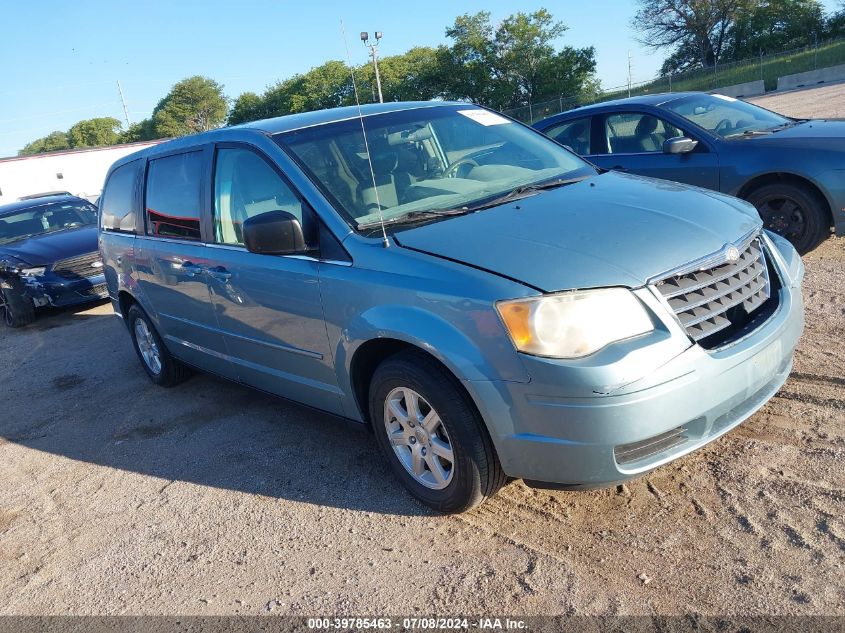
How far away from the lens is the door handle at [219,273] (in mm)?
4141

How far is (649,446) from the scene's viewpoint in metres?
2.73

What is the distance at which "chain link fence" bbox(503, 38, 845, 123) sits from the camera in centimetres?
4069

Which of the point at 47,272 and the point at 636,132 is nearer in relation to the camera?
the point at 636,132

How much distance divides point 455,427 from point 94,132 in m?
116

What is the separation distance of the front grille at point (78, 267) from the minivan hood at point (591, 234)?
25.1 ft

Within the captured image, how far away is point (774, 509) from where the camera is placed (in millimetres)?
2928

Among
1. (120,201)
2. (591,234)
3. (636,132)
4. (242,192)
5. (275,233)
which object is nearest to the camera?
(591,234)

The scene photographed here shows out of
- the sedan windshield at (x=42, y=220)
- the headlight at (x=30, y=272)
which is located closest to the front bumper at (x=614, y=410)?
the headlight at (x=30, y=272)

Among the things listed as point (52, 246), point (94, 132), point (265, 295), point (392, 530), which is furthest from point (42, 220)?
point (94, 132)

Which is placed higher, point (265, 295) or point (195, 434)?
point (265, 295)

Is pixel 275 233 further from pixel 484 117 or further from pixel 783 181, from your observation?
pixel 783 181

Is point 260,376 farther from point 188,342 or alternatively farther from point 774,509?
point 774,509

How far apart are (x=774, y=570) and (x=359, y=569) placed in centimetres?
163

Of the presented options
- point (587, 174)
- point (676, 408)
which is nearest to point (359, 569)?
point (676, 408)
